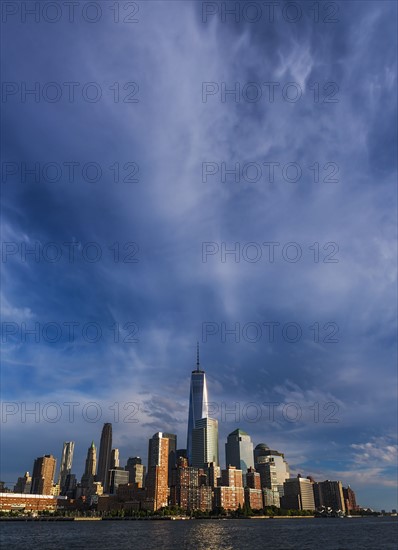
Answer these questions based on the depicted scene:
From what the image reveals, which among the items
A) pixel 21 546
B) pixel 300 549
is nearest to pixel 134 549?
pixel 21 546

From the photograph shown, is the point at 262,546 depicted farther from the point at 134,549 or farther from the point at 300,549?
the point at 134,549

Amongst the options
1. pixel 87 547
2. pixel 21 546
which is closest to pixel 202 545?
pixel 87 547

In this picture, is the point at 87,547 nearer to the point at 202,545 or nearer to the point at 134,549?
the point at 134,549

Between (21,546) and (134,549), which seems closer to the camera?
(134,549)

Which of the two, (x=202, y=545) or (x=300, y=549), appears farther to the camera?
(x=202, y=545)

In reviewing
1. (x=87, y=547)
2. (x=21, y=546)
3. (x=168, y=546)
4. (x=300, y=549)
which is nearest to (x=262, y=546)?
(x=300, y=549)

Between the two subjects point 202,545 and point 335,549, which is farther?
point 202,545

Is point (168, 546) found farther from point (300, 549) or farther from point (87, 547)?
point (300, 549)
